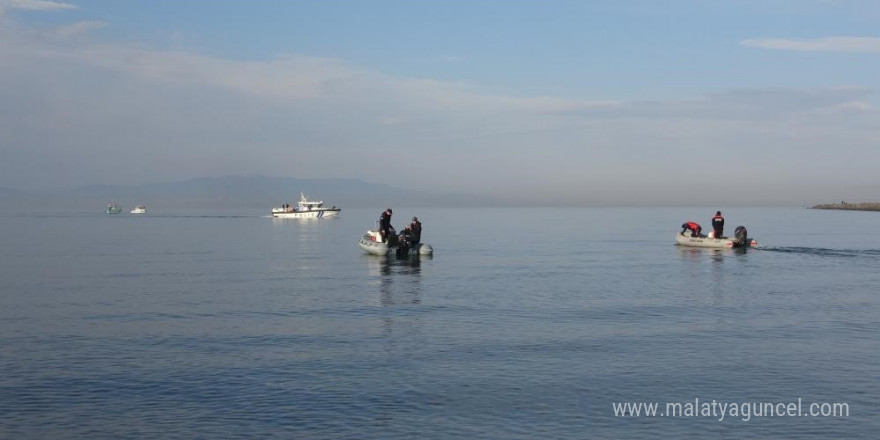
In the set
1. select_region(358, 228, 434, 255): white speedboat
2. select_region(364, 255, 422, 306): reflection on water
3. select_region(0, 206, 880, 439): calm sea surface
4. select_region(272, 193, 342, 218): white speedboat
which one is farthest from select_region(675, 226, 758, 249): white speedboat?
select_region(272, 193, 342, 218): white speedboat

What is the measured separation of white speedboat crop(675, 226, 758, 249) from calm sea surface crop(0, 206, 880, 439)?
15846mm

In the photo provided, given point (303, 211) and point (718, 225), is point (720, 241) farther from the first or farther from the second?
point (303, 211)

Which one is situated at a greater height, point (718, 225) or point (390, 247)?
point (718, 225)

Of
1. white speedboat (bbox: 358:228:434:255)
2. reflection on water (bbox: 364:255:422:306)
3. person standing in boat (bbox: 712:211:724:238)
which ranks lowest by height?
reflection on water (bbox: 364:255:422:306)

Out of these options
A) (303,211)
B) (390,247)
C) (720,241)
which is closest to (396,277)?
(390,247)

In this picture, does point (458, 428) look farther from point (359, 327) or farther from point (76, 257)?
point (76, 257)

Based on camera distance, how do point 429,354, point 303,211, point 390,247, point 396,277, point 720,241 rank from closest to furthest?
point 429,354
point 396,277
point 390,247
point 720,241
point 303,211

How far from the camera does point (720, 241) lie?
196ft

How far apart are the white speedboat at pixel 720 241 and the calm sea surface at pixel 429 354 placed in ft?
52.0

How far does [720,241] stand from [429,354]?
43.8 metres

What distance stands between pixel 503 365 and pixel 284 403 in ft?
18.1

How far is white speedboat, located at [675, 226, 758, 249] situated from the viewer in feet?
192

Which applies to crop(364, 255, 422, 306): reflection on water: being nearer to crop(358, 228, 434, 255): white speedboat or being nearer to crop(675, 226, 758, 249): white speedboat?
crop(358, 228, 434, 255): white speedboat

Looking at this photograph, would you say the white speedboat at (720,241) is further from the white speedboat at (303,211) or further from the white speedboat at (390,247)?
the white speedboat at (303,211)
